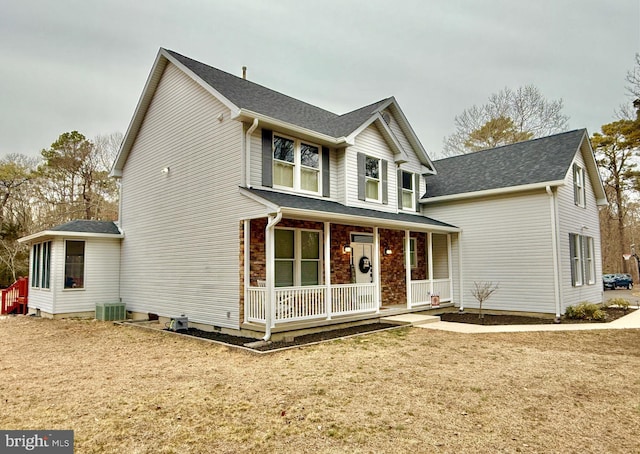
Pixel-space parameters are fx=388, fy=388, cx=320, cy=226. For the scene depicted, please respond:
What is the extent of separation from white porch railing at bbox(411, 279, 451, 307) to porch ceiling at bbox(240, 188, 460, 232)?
1.86 m

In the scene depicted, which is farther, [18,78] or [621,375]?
[18,78]

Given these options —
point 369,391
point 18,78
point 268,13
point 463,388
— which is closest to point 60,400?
point 369,391

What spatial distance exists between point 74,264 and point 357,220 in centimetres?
969

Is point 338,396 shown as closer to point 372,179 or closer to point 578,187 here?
point 372,179

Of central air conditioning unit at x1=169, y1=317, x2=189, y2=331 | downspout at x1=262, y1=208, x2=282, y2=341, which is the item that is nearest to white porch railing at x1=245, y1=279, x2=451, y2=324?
downspout at x1=262, y1=208, x2=282, y2=341

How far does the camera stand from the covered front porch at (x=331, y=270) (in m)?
8.84

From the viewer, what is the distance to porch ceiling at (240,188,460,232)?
8492 millimetres

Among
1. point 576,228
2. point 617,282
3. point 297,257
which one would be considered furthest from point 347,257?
point 617,282

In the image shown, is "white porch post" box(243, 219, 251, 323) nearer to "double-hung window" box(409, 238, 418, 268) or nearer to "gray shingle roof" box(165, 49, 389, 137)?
"gray shingle roof" box(165, 49, 389, 137)

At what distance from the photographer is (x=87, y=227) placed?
13.4m

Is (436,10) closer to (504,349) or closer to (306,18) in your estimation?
(306,18)

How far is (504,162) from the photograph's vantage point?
14180 millimetres

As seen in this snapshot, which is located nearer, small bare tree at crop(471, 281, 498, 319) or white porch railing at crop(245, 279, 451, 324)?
white porch railing at crop(245, 279, 451, 324)

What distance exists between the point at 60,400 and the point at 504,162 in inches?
567
